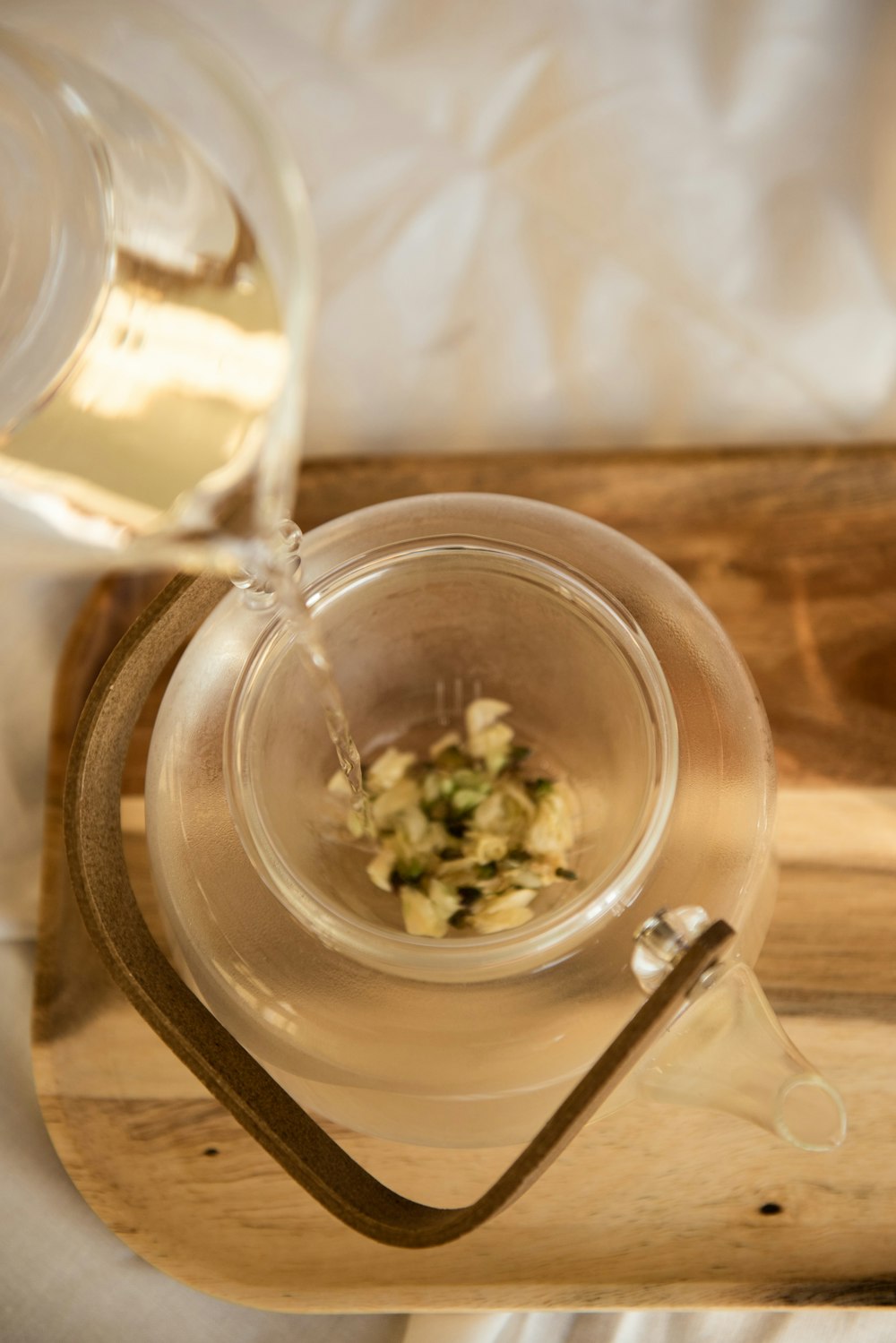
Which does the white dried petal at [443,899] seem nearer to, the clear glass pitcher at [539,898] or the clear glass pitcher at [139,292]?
the clear glass pitcher at [539,898]

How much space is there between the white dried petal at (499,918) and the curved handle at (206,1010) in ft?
0.32

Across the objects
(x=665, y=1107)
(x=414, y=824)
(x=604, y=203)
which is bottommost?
(x=665, y=1107)

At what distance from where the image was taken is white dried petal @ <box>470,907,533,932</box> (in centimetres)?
43

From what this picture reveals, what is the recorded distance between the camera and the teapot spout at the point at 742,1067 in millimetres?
345

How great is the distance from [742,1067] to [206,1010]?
0.60 feet

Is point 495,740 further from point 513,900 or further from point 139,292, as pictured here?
point 139,292

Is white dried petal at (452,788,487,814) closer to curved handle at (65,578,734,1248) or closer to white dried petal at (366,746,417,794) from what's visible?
white dried petal at (366,746,417,794)

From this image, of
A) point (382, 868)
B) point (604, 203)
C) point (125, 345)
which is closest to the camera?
point (125, 345)

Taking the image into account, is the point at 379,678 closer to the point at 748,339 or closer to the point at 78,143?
the point at 78,143

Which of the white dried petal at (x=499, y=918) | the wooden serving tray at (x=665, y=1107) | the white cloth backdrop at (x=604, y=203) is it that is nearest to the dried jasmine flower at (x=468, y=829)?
the white dried petal at (x=499, y=918)

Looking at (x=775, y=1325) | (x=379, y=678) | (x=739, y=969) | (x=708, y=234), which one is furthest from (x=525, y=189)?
(x=775, y=1325)

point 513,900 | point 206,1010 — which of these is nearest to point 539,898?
point 513,900

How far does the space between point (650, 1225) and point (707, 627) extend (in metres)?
0.27

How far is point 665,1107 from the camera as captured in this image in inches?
20.1
